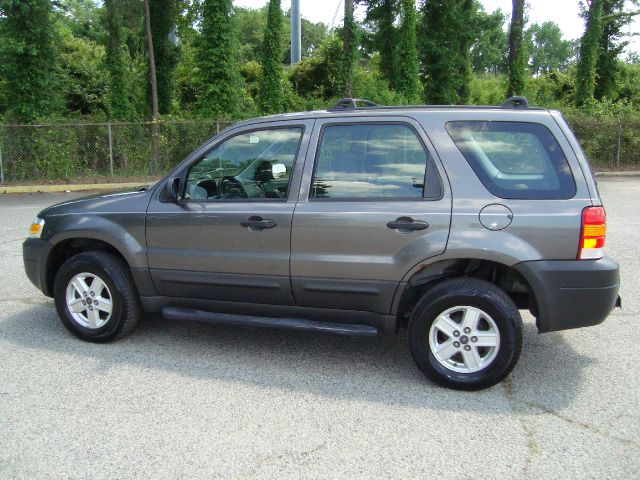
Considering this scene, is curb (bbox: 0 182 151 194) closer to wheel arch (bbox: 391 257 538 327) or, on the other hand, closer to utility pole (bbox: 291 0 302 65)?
wheel arch (bbox: 391 257 538 327)

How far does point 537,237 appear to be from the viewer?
12.3ft

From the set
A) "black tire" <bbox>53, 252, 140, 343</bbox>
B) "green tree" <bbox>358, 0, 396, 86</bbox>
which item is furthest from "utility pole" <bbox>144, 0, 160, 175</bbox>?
"black tire" <bbox>53, 252, 140, 343</bbox>

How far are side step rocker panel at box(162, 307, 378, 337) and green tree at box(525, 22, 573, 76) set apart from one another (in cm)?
12559

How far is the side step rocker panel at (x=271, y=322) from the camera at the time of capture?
4.10 metres

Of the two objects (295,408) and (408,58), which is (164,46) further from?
(295,408)

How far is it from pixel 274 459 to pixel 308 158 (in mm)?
2094

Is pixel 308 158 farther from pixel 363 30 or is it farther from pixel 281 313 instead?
pixel 363 30

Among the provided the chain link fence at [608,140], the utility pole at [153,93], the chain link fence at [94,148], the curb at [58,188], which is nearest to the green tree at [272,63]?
the chain link fence at [94,148]

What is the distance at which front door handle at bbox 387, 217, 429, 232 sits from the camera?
3.92 meters

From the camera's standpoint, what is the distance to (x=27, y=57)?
16.6 meters

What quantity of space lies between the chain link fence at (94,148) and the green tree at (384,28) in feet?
46.2

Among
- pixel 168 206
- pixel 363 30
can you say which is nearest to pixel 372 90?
pixel 363 30

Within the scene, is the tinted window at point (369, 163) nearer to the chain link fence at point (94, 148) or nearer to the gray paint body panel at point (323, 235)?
the gray paint body panel at point (323, 235)

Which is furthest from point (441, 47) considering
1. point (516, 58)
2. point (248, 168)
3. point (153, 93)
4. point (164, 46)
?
point (248, 168)
